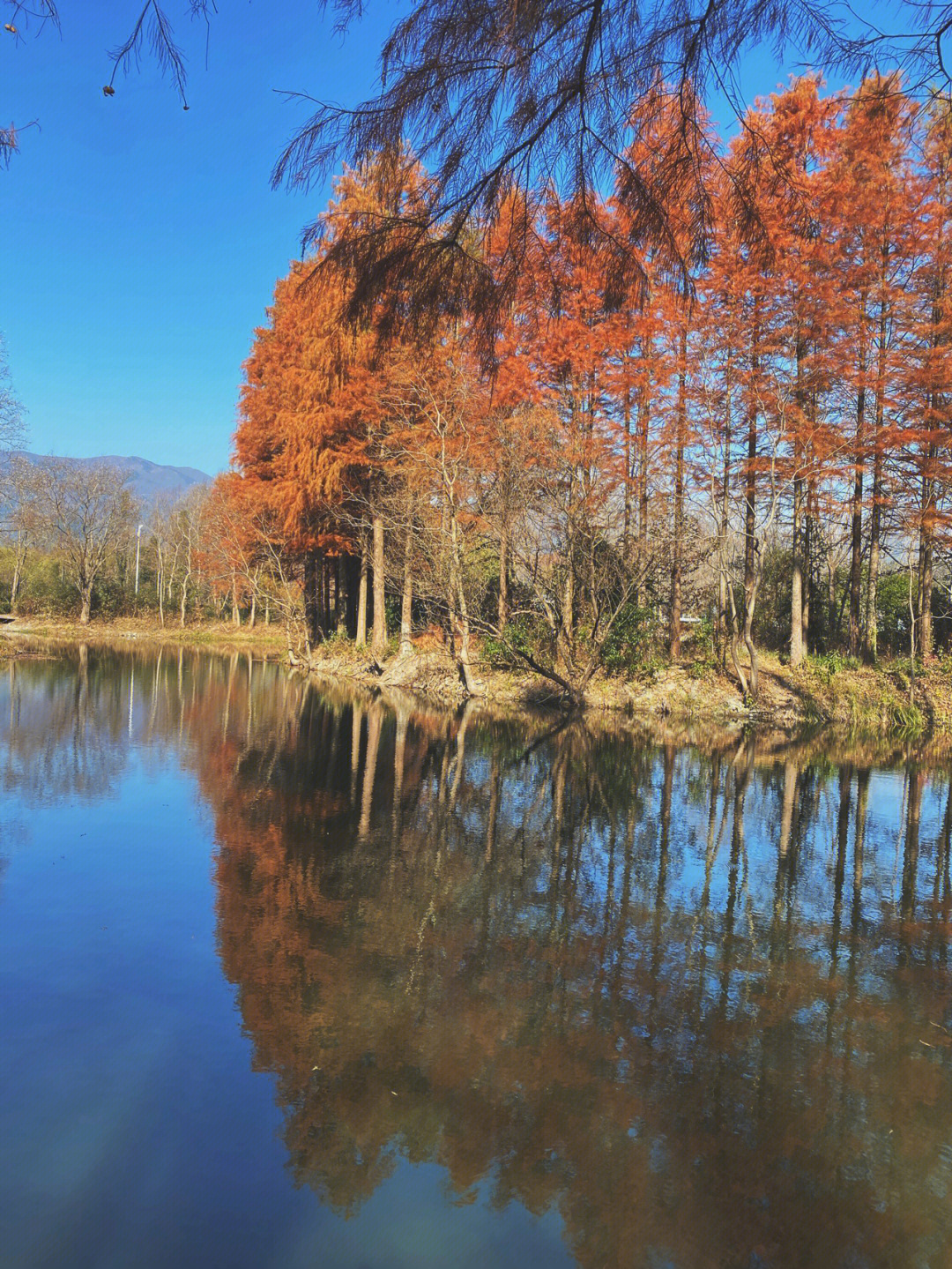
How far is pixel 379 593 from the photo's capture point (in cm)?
2233

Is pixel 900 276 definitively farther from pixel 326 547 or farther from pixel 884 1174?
pixel 884 1174

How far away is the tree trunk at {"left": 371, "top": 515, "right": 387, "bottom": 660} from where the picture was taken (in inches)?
814

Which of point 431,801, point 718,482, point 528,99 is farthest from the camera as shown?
point 718,482

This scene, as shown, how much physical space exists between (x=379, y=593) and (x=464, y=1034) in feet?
62.1

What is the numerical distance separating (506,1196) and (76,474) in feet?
153

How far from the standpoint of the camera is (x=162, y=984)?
425cm

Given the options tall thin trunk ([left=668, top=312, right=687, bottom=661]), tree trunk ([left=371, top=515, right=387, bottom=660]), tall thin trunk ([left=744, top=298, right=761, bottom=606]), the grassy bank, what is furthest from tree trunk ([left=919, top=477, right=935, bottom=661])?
the grassy bank

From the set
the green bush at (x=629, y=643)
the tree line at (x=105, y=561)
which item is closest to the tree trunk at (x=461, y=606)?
the green bush at (x=629, y=643)

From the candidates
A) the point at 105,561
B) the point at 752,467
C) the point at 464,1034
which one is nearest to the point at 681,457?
the point at 752,467

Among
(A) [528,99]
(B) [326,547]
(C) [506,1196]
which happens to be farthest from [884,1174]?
(B) [326,547]

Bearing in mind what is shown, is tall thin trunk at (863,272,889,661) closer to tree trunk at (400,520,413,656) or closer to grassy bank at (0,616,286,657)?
tree trunk at (400,520,413,656)

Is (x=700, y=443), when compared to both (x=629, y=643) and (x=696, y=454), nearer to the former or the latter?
(x=696, y=454)

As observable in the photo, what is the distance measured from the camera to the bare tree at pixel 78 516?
139 ft

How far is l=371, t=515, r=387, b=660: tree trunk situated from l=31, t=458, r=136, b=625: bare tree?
84.1 ft
